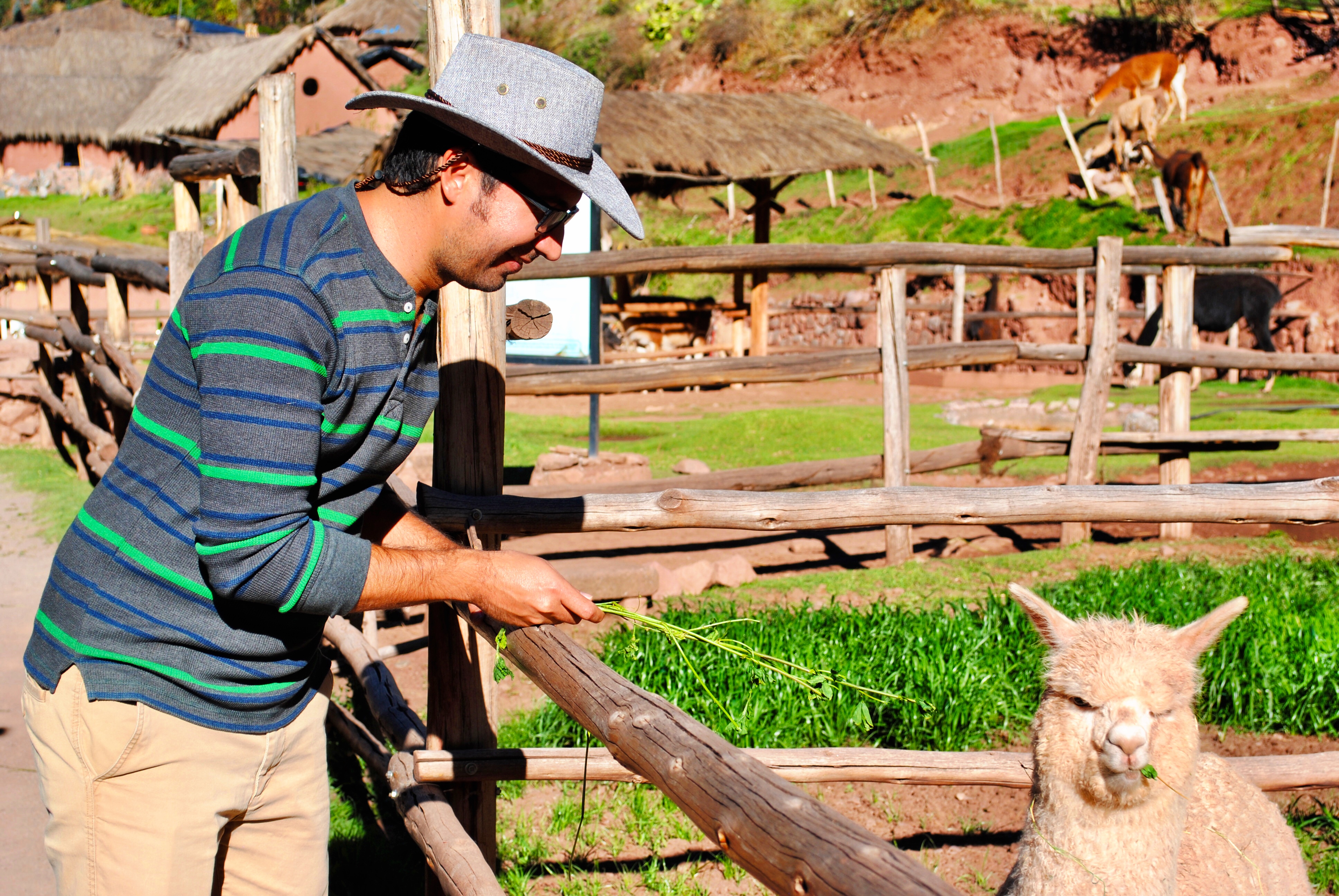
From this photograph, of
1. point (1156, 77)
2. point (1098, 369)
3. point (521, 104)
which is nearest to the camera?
point (521, 104)

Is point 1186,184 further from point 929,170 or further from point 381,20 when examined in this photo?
point 381,20

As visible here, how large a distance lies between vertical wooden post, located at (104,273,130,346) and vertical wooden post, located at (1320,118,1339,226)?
55.3 feet

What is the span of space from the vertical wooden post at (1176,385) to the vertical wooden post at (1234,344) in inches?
362

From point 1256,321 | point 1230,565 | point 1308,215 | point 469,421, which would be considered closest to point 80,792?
point 469,421

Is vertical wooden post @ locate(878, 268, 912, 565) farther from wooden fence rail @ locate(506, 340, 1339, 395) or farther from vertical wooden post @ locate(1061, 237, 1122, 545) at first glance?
vertical wooden post @ locate(1061, 237, 1122, 545)

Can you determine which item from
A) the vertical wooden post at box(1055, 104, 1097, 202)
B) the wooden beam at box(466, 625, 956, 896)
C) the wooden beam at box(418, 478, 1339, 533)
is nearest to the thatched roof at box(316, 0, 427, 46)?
the vertical wooden post at box(1055, 104, 1097, 202)

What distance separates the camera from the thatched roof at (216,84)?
24.7 m

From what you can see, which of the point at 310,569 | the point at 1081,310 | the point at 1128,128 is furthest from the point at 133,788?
the point at 1128,128

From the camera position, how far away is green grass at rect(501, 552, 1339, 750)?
401 cm

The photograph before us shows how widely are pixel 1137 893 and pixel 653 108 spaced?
13.3m

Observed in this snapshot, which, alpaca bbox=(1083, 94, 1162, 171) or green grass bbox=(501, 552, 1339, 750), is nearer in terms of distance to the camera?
green grass bbox=(501, 552, 1339, 750)

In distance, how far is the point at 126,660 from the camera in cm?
177

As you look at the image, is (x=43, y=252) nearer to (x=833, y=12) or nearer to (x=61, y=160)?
(x=61, y=160)

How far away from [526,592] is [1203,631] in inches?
54.6
